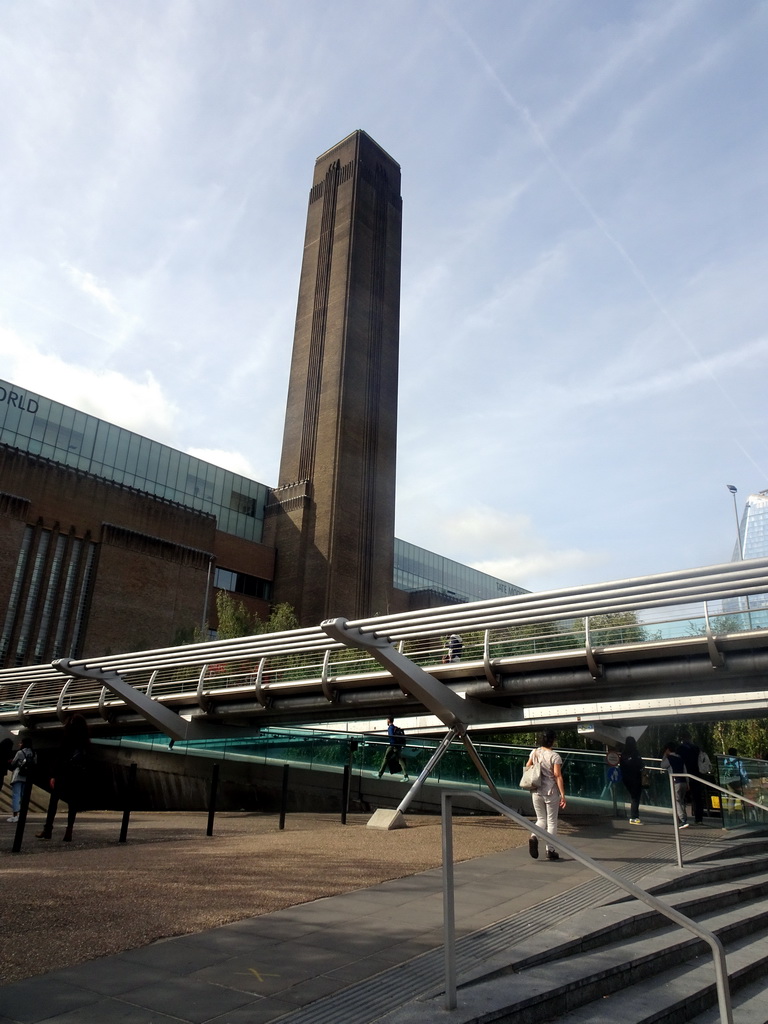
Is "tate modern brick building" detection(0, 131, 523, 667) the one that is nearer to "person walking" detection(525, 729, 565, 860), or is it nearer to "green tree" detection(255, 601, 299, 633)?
"green tree" detection(255, 601, 299, 633)

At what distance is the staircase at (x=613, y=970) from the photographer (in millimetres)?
4227

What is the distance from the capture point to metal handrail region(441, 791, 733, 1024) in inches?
144

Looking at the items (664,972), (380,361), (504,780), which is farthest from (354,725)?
(380,361)

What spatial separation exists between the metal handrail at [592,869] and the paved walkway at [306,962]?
382 mm

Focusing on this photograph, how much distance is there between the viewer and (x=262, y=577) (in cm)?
5022

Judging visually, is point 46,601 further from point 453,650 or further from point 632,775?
point 632,775

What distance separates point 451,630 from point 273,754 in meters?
6.40

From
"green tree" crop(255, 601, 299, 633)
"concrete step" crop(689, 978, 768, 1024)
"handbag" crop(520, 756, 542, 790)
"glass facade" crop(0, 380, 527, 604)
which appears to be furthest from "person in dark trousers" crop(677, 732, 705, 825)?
"glass facade" crop(0, 380, 527, 604)

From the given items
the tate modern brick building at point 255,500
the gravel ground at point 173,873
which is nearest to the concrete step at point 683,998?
the gravel ground at point 173,873

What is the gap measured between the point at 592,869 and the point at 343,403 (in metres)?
48.6

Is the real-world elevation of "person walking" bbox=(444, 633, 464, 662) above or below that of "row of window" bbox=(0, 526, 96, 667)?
below

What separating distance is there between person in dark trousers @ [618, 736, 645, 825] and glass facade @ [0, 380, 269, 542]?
122ft

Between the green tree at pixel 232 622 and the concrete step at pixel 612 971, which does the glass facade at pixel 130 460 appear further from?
the concrete step at pixel 612 971

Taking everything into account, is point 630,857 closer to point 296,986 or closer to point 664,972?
point 664,972
